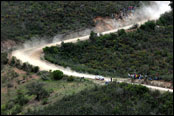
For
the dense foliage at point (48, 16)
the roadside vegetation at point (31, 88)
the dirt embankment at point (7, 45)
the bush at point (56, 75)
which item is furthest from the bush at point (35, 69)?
the dense foliage at point (48, 16)

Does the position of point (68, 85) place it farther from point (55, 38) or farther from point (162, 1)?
point (162, 1)

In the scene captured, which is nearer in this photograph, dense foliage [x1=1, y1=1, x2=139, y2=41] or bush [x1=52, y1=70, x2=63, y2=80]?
bush [x1=52, y1=70, x2=63, y2=80]

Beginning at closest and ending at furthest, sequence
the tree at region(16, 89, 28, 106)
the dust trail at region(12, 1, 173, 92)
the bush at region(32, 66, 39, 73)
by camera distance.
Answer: the tree at region(16, 89, 28, 106) < the bush at region(32, 66, 39, 73) < the dust trail at region(12, 1, 173, 92)

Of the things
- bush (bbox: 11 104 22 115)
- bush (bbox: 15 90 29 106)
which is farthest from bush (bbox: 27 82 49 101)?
bush (bbox: 11 104 22 115)

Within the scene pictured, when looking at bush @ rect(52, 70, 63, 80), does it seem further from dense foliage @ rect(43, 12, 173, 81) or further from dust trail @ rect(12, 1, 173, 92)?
dense foliage @ rect(43, 12, 173, 81)

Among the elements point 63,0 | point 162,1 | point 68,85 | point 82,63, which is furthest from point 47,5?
point 162,1

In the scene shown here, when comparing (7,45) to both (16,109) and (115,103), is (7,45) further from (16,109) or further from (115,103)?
(115,103)

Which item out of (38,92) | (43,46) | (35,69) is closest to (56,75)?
(35,69)

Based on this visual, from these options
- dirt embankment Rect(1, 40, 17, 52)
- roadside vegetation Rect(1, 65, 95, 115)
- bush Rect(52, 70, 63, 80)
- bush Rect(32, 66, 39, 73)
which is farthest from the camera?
dirt embankment Rect(1, 40, 17, 52)
